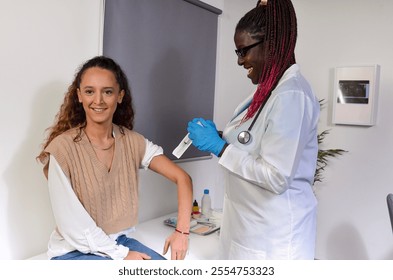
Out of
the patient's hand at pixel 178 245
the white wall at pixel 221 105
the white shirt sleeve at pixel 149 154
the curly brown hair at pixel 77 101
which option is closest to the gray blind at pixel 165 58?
the white wall at pixel 221 105

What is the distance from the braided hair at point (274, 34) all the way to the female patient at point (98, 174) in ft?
1.59

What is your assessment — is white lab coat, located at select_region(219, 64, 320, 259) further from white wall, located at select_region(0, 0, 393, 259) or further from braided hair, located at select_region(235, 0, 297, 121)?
white wall, located at select_region(0, 0, 393, 259)

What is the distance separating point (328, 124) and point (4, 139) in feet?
6.53

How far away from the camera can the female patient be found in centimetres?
123

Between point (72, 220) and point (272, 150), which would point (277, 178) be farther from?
point (72, 220)

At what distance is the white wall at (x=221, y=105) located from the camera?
5.08ft

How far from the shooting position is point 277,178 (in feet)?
3.84

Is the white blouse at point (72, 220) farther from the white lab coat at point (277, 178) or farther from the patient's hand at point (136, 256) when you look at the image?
the white lab coat at point (277, 178)

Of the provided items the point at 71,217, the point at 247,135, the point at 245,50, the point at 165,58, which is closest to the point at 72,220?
the point at 71,217

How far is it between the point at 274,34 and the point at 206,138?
441mm

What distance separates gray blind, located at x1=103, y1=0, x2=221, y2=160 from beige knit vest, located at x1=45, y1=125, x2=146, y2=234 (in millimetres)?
698

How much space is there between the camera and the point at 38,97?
1624 millimetres

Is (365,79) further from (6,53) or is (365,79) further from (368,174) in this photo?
(6,53)
